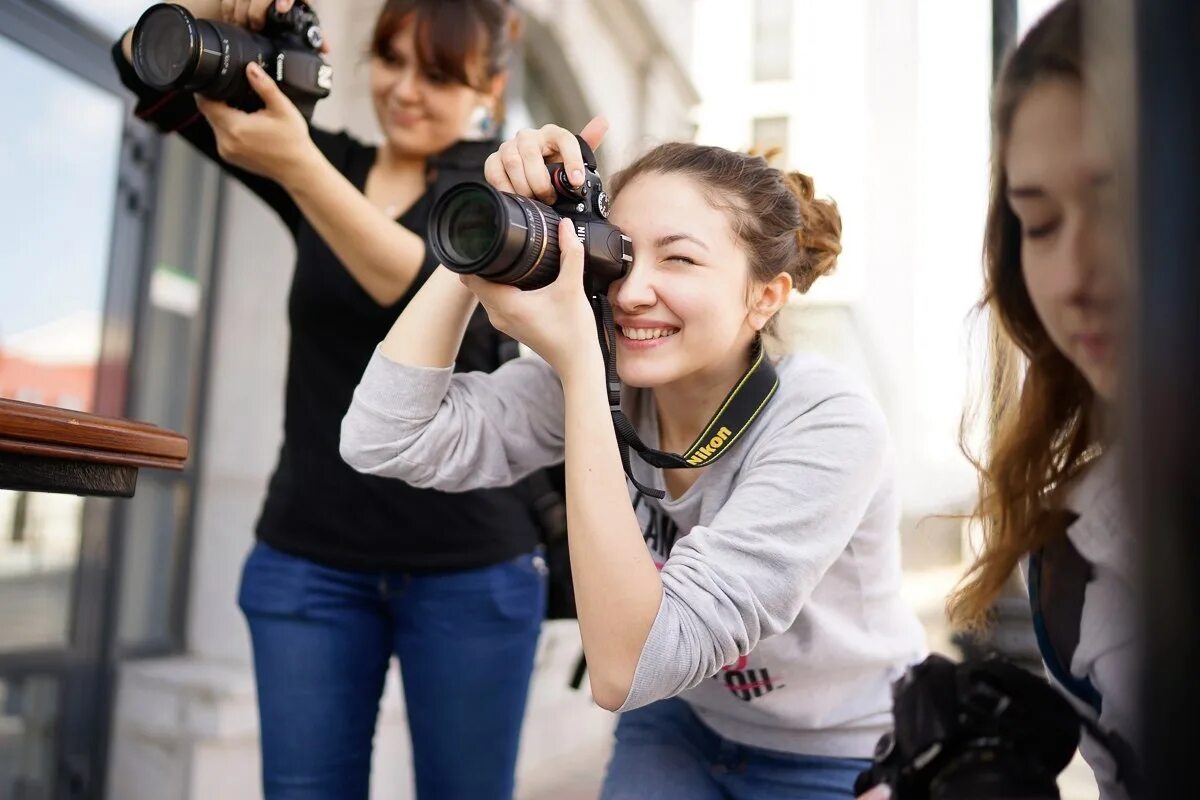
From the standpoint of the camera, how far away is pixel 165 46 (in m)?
0.88

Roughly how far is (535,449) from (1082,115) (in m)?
0.68

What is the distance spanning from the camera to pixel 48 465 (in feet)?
2.14

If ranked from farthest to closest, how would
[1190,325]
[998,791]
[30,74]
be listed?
[30,74]
[998,791]
[1190,325]

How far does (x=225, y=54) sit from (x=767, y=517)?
2.05ft

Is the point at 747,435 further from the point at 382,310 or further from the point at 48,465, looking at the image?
the point at 48,465

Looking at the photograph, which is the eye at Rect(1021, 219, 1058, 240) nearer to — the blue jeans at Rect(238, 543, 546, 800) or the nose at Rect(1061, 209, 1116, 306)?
the nose at Rect(1061, 209, 1116, 306)

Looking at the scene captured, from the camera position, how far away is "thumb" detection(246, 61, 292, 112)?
2.96ft

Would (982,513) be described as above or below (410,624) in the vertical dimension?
above

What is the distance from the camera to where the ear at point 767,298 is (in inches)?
35.5

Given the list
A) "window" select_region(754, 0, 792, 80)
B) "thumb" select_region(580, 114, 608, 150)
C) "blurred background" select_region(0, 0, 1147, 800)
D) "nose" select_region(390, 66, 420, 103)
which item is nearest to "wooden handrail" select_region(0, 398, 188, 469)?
"thumb" select_region(580, 114, 608, 150)

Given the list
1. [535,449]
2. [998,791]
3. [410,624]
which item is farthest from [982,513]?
[410,624]

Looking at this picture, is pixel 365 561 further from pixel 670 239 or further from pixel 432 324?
pixel 670 239

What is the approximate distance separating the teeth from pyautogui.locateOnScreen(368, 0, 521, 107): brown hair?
1.44ft

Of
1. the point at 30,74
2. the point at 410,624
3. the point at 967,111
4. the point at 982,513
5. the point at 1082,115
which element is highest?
the point at 30,74
